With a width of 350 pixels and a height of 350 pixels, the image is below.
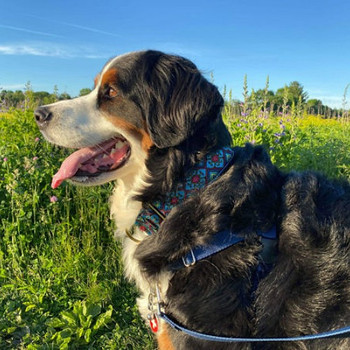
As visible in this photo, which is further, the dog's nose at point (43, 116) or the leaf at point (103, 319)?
the leaf at point (103, 319)

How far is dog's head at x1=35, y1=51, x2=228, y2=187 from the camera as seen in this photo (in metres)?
1.94

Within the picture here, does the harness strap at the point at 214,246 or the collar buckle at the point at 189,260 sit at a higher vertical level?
the harness strap at the point at 214,246

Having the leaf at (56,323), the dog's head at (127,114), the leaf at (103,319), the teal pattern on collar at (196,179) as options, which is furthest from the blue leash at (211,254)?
the leaf at (56,323)

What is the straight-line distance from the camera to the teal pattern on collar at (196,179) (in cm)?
179

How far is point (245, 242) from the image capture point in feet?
5.44

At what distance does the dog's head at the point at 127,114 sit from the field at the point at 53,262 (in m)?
1.12

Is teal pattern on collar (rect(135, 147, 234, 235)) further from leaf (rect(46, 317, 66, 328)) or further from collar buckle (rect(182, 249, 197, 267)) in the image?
leaf (rect(46, 317, 66, 328))

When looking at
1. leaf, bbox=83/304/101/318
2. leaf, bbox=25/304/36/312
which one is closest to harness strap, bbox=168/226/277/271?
leaf, bbox=83/304/101/318

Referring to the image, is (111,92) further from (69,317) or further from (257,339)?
(69,317)

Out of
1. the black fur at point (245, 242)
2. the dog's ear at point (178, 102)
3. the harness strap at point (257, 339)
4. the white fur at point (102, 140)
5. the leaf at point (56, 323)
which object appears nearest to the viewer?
the harness strap at point (257, 339)

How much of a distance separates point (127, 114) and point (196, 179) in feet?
2.02

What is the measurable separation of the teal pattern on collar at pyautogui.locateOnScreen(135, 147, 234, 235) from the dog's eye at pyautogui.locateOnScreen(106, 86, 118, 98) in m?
0.71

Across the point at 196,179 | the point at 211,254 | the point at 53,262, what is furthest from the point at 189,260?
the point at 53,262

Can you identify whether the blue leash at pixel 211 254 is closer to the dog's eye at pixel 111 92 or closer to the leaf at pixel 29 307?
the dog's eye at pixel 111 92
